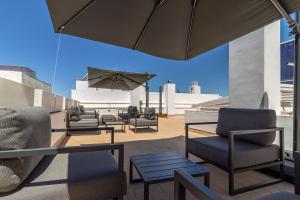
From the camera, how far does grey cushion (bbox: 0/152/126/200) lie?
1088 mm

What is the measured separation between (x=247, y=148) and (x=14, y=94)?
3117mm

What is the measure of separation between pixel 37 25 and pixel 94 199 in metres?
11.1

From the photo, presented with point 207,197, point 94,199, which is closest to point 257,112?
point 207,197

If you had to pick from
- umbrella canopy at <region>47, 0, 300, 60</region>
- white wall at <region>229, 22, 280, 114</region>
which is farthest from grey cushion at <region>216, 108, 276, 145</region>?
umbrella canopy at <region>47, 0, 300, 60</region>

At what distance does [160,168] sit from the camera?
1741mm

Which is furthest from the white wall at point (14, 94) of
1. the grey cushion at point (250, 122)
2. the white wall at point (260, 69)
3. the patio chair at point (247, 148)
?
the white wall at point (260, 69)

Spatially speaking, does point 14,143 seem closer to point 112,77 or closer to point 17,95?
point 17,95

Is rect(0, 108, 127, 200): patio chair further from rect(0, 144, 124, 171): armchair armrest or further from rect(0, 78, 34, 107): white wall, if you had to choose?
rect(0, 78, 34, 107): white wall

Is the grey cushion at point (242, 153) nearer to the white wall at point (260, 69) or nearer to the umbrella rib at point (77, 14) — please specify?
the white wall at point (260, 69)

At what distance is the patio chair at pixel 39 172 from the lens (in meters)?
1.05

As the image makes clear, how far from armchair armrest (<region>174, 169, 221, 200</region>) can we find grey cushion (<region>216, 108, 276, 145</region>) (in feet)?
6.44

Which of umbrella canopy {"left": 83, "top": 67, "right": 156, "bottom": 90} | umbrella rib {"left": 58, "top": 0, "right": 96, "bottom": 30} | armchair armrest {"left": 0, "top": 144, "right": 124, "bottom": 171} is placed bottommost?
armchair armrest {"left": 0, "top": 144, "right": 124, "bottom": 171}

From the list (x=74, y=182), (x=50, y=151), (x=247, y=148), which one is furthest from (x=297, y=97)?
(x=50, y=151)

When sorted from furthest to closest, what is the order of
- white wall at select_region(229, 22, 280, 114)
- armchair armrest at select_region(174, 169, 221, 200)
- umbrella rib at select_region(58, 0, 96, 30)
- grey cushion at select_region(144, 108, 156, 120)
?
grey cushion at select_region(144, 108, 156, 120) < white wall at select_region(229, 22, 280, 114) < umbrella rib at select_region(58, 0, 96, 30) < armchair armrest at select_region(174, 169, 221, 200)
